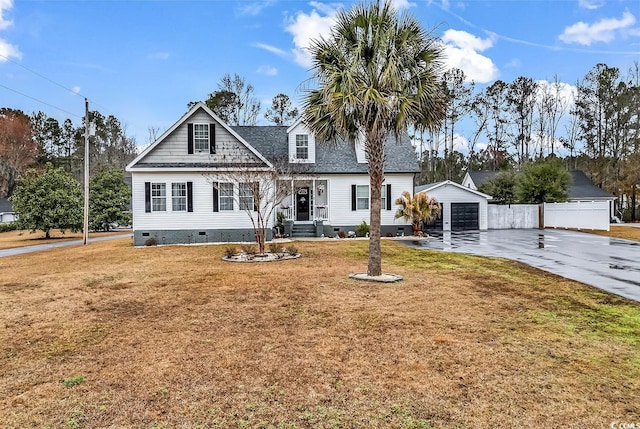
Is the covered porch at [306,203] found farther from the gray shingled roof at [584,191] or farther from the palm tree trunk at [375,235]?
the gray shingled roof at [584,191]

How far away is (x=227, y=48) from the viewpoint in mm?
23141

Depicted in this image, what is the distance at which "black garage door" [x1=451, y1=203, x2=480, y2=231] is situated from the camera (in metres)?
29.5

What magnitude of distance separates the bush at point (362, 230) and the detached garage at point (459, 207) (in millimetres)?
8269

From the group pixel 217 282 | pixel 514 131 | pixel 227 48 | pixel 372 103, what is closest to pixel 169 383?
pixel 217 282

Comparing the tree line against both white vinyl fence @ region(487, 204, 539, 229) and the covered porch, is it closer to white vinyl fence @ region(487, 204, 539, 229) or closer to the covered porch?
white vinyl fence @ region(487, 204, 539, 229)

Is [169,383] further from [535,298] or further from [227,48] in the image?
[227,48]

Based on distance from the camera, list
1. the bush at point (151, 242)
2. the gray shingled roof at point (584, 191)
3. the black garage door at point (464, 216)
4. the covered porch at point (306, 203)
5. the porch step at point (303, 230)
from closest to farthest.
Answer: the bush at point (151, 242)
the porch step at point (303, 230)
the covered porch at point (306, 203)
the black garage door at point (464, 216)
the gray shingled roof at point (584, 191)

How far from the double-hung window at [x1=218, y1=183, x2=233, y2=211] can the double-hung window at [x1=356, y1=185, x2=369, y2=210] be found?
295 inches

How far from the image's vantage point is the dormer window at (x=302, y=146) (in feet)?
79.2

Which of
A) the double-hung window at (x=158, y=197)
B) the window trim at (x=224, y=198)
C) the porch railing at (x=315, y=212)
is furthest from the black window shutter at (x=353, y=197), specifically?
the double-hung window at (x=158, y=197)

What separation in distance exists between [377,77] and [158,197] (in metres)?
14.3

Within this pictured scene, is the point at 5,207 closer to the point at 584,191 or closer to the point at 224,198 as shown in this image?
the point at 224,198

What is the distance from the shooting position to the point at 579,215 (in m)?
29.1

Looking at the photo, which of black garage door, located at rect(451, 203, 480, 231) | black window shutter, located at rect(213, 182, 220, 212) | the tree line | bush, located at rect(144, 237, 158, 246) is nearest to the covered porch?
black window shutter, located at rect(213, 182, 220, 212)
